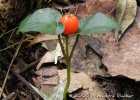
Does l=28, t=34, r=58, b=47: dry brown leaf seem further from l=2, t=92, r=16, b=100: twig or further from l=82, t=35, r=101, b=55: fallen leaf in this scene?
l=2, t=92, r=16, b=100: twig

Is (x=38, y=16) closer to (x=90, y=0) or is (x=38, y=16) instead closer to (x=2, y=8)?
(x=2, y=8)

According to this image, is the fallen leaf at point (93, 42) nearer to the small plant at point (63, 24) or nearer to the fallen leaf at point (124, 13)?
the fallen leaf at point (124, 13)

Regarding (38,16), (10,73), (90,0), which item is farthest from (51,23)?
(90,0)

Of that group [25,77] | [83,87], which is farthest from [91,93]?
[25,77]

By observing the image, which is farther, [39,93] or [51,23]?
[39,93]

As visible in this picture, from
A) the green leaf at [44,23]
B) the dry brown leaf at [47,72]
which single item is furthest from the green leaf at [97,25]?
the dry brown leaf at [47,72]

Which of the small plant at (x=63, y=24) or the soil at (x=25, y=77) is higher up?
the small plant at (x=63, y=24)
